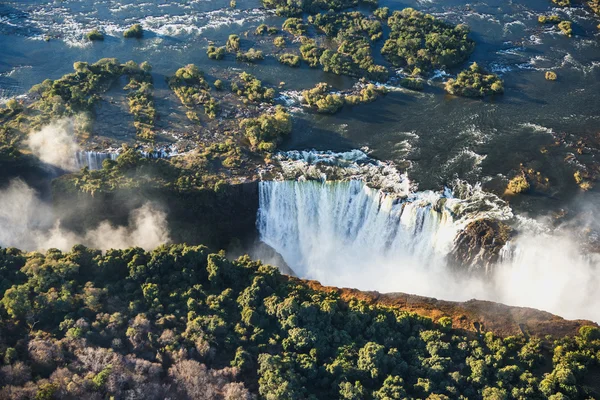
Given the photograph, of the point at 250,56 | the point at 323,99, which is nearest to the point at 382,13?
the point at 250,56

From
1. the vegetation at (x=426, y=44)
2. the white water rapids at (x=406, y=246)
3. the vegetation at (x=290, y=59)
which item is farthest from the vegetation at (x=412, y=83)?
the white water rapids at (x=406, y=246)

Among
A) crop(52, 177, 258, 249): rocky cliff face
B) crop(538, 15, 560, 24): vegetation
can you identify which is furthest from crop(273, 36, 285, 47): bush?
crop(538, 15, 560, 24): vegetation

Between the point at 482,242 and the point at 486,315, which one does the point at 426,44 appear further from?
the point at 486,315

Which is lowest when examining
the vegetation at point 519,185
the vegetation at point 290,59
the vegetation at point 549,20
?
the vegetation at point 519,185

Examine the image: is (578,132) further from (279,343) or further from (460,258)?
(279,343)

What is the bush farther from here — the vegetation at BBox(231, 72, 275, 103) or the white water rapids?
the white water rapids

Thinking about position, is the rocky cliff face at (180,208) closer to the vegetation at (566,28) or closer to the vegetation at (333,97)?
the vegetation at (333,97)

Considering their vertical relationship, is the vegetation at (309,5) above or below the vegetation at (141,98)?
above
